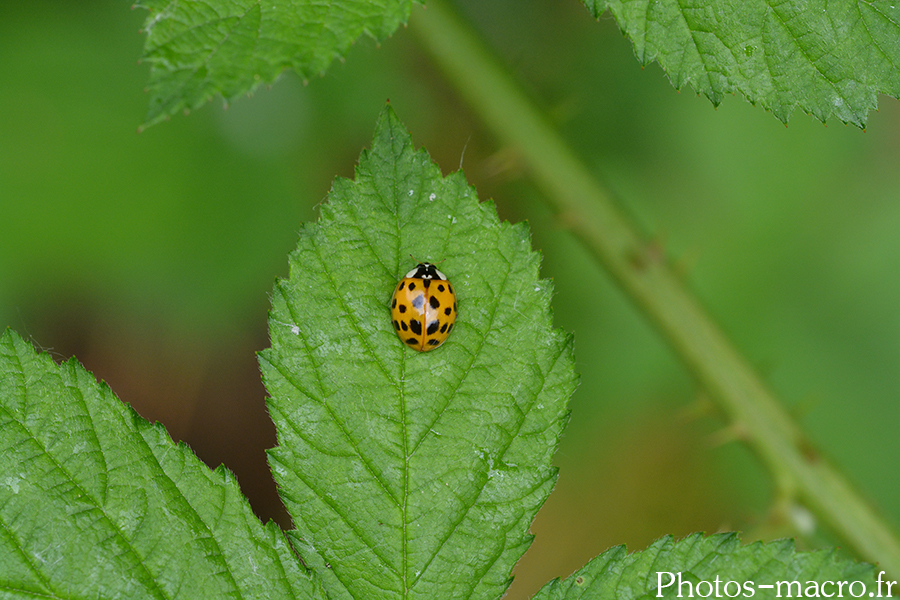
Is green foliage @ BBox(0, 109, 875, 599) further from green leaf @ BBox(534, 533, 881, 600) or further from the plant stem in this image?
the plant stem

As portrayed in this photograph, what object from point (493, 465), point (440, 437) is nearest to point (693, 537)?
point (493, 465)

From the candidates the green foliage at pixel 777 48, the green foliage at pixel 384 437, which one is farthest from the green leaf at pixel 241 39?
the green foliage at pixel 384 437

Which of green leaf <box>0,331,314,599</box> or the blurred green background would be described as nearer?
green leaf <box>0,331,314,599</box>

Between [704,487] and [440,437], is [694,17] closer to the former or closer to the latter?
[440,437]

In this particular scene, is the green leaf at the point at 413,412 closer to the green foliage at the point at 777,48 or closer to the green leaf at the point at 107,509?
the green leaf at the point at 107,509

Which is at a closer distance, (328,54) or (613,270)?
(328,54)

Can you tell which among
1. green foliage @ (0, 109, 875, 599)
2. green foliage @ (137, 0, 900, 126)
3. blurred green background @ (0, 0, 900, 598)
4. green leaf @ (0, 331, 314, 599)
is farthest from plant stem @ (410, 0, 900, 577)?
green leaf @ (0, 331, 314, 599)

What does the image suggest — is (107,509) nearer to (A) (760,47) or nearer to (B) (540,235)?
(A) (760,47)
